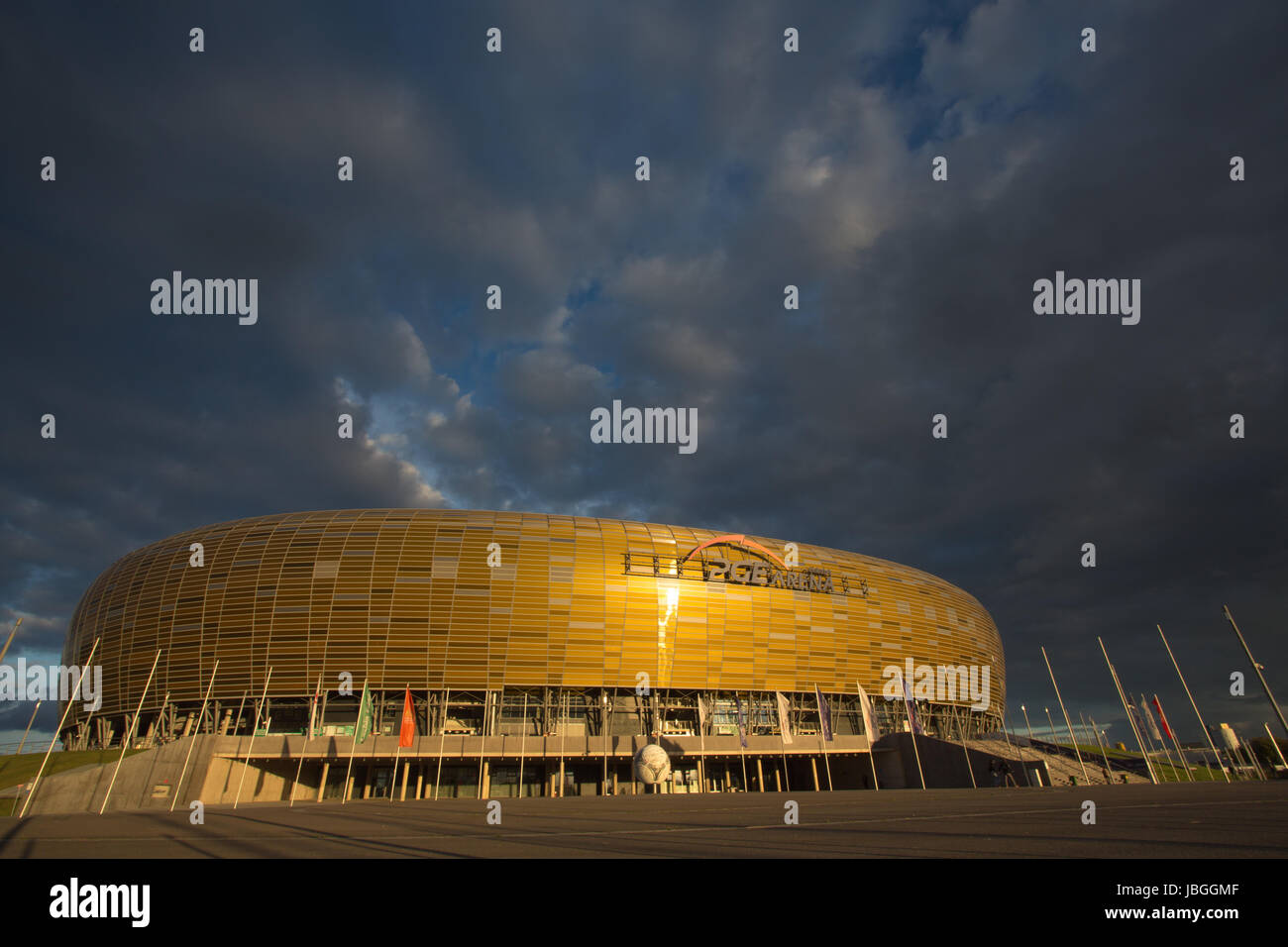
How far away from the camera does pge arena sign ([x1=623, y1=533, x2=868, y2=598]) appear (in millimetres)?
61219

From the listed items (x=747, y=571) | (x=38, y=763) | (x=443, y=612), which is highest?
(x=747, y=571)

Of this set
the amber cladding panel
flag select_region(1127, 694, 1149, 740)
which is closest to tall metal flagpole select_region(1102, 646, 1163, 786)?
flag select_region(1127, 694, 1149, 740)

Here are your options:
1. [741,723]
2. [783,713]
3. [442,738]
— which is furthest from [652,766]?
[783,713]

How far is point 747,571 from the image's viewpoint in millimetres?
63031

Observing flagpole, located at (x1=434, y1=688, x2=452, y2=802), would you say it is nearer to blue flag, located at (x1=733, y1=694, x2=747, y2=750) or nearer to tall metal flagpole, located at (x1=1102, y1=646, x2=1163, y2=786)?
blue flag, located at (x1=733, y1=694, x2=747, y2=750)

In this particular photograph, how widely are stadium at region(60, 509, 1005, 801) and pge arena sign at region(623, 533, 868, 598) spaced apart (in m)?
0.22

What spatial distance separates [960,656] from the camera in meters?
74.8

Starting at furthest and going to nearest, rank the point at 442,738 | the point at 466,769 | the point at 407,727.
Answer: the point at 466,769 < the point at 442,738 < the point at 407,727

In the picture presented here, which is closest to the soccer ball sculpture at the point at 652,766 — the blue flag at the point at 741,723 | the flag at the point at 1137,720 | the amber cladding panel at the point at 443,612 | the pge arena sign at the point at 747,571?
the blue flag at the point at 741,723

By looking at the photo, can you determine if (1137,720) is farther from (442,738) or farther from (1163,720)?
(442,738)

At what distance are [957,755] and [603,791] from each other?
29.0 m

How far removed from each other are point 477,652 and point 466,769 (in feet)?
34.3
